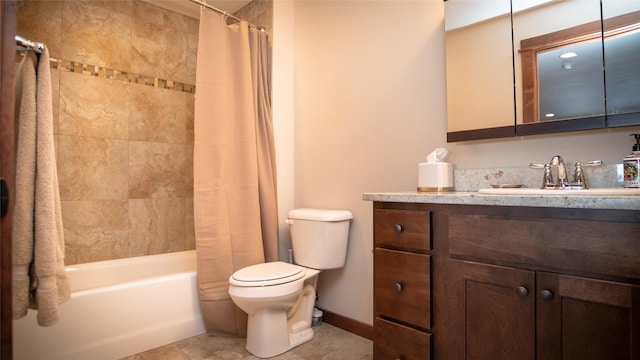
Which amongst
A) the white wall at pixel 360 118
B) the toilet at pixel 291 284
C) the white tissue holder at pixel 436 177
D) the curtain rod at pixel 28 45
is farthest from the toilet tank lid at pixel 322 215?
the curtain rod at pixel 28 45

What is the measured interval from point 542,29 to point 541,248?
1.01 m

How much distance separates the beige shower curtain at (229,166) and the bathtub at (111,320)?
0.47ft

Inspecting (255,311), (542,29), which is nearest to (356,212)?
(255,311)

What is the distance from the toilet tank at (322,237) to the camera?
83.0 inches

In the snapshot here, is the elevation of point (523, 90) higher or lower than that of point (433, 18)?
lower

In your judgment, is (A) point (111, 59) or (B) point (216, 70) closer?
(B) point (216, 70)

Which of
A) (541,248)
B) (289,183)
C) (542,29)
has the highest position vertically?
(542,29)

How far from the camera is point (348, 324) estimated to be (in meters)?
2.24

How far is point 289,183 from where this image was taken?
8.56 feet

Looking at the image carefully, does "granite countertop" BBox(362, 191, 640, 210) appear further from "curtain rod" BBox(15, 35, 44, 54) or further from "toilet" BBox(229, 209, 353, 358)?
"curtain rod" BBox(15, 35, 44, 54)

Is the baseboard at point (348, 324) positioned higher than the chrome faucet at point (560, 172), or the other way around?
the chrome faucet at point (560, 172)

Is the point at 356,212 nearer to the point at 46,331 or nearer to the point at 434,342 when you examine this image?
the point at 434,342

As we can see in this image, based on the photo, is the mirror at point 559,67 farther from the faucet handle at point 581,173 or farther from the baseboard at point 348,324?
the baseboard at point 348,324

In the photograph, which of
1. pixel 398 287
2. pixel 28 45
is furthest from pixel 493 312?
pixel 28 45
